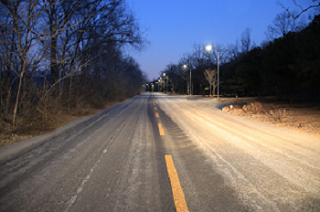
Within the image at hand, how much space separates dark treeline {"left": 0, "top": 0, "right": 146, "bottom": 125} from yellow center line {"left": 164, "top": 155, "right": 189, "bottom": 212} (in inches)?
248

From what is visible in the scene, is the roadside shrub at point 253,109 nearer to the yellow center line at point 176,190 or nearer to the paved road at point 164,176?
the paved road at point 164,176

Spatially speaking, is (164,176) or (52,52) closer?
(164,176)

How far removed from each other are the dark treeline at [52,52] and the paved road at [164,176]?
3649mm

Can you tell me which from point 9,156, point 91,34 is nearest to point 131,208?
point 9,156

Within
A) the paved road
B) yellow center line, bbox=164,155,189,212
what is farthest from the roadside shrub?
yellow center line, bbox=164,155,189,212

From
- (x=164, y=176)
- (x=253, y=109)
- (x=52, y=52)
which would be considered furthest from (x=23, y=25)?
(x=253, y=109)

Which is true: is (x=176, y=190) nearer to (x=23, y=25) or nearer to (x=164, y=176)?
(x=164, y=176)

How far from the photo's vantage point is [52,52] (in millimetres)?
9062

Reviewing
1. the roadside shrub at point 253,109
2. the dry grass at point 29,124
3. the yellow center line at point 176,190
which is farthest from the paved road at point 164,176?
the roadside shrub at point 253,109

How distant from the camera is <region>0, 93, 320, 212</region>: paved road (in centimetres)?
294

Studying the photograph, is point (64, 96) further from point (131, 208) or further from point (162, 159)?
point (131, 208)

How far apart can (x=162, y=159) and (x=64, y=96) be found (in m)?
9.81

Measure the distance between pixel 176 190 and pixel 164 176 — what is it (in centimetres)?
56

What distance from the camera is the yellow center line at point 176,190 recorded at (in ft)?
9.36
